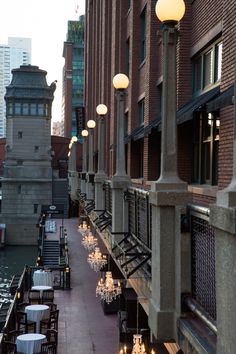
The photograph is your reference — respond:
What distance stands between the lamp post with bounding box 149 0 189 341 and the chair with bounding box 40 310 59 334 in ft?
45.1

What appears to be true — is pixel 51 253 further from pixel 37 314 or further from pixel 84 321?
pixel 37 314

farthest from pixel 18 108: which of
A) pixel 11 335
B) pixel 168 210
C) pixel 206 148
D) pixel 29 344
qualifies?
pixel 168 210

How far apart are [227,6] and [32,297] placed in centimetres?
1794

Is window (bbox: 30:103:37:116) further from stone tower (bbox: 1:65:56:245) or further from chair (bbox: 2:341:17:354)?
chair (bbox: 2:341:17:354)

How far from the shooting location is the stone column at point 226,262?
4.06 meters

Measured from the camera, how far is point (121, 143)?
40.3 feet

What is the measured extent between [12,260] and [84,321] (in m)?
36.3

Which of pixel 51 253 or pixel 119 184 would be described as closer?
pixel 119 184

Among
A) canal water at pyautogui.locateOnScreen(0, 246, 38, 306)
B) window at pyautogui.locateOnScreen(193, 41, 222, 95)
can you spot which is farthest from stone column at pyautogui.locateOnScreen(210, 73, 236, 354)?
canal water at pyautogui.locateOnScreen(0, 246, 38, 306)

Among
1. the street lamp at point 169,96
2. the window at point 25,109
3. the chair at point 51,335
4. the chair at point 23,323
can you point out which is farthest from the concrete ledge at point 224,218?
the window at point 25,109

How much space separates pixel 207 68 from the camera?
12.6 m

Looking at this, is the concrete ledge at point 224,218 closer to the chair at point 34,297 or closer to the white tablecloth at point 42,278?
the chair at point 34,297

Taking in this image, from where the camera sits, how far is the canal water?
155 ft

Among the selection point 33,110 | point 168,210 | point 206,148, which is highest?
point 33,110
